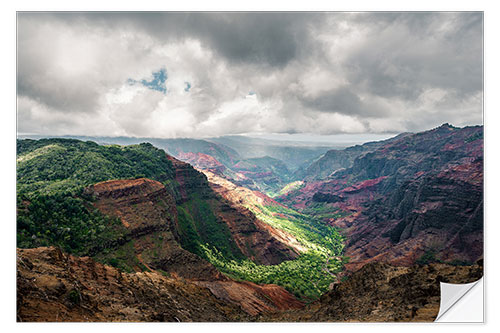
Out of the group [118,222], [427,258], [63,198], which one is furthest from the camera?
[427,258]

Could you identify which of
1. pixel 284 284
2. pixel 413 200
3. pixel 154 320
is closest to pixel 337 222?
pixel 413 200

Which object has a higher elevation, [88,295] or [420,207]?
[88,295]

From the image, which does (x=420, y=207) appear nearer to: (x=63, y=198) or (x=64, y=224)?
(x=64, y=224)

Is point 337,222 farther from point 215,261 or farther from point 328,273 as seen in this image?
point 215,261

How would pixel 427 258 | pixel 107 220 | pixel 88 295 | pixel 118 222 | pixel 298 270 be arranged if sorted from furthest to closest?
pixel 298 270, pixel 427 258, pixel 118 222, pixel 107 220, pixel 88 295

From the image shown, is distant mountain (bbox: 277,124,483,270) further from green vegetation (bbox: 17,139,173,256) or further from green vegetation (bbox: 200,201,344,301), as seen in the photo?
green vegetation (bbox: 17,139,173,256)

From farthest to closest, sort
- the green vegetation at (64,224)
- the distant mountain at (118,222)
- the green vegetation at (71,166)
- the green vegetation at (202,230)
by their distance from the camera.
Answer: the green vegetation at (202,230), the green vegetation at (71,166), the distant mountain at (118,222), the green vegetation at (64,224)

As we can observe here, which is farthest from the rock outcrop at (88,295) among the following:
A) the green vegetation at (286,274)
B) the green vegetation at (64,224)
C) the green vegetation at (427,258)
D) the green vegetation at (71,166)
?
the green vegetation at (427,258)

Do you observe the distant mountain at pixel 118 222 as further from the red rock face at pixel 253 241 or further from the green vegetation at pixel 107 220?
the red rock face at pixel 253 241

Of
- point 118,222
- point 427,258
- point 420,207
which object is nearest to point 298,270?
point 427,258

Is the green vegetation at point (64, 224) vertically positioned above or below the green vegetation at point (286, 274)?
above
